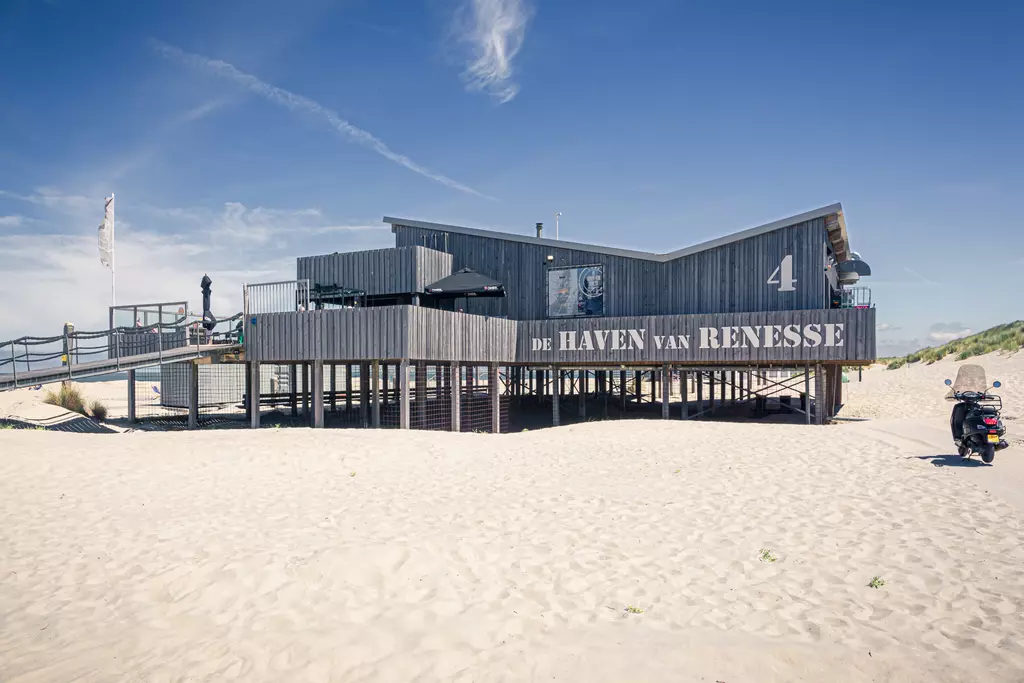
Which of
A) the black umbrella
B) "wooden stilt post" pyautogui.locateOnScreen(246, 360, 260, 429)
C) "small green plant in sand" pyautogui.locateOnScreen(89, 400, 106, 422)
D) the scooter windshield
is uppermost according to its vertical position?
the black umbrella

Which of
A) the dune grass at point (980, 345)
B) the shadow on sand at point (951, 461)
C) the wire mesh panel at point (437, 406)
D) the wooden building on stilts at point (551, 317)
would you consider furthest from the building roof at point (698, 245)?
the dune grass at point (980, 345)

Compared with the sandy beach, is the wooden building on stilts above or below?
above

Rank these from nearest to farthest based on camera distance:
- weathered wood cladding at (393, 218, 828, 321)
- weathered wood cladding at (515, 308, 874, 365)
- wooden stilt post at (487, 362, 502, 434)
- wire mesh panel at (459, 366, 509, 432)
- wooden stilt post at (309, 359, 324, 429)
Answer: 1. wooden stilt post at (309, 359, 324, 429)
2. weathered wood cladding at (515, 308, 874, 365)
3. weathered wood cladding at (393, 218, 828, 321)
4. wooden stilt post at (487, 362, 502, 434)
5. wire mesh panel at (459, 366, 509, 432)

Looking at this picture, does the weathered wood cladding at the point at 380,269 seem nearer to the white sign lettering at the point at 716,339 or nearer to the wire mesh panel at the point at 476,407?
the wire mesh panel at the point at 476,407

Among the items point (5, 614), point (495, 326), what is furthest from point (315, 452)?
point (495, 326)

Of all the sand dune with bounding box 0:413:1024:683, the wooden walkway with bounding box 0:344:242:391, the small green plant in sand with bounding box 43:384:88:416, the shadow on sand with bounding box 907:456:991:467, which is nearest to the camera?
the sand dune with bounding box 0:413:1024:683

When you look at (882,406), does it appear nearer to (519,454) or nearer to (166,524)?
(519,454)

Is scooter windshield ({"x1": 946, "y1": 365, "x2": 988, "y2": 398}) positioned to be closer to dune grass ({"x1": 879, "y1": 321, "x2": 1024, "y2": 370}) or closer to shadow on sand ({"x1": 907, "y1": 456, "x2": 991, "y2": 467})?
shadow on sand ({"x1": 907, "y1": 456, "x2": 991, "y2": 467})

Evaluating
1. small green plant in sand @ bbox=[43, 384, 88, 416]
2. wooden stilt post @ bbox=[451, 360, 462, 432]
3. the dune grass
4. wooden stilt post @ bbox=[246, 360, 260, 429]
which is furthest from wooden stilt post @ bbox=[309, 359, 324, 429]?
the dune grass

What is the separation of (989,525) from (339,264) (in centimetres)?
2095

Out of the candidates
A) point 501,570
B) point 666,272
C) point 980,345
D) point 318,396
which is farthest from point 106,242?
point 980,345

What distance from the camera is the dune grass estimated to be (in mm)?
37156

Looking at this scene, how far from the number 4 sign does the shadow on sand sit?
31.5 feet

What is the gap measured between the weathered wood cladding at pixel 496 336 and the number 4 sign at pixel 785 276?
1805 mm
